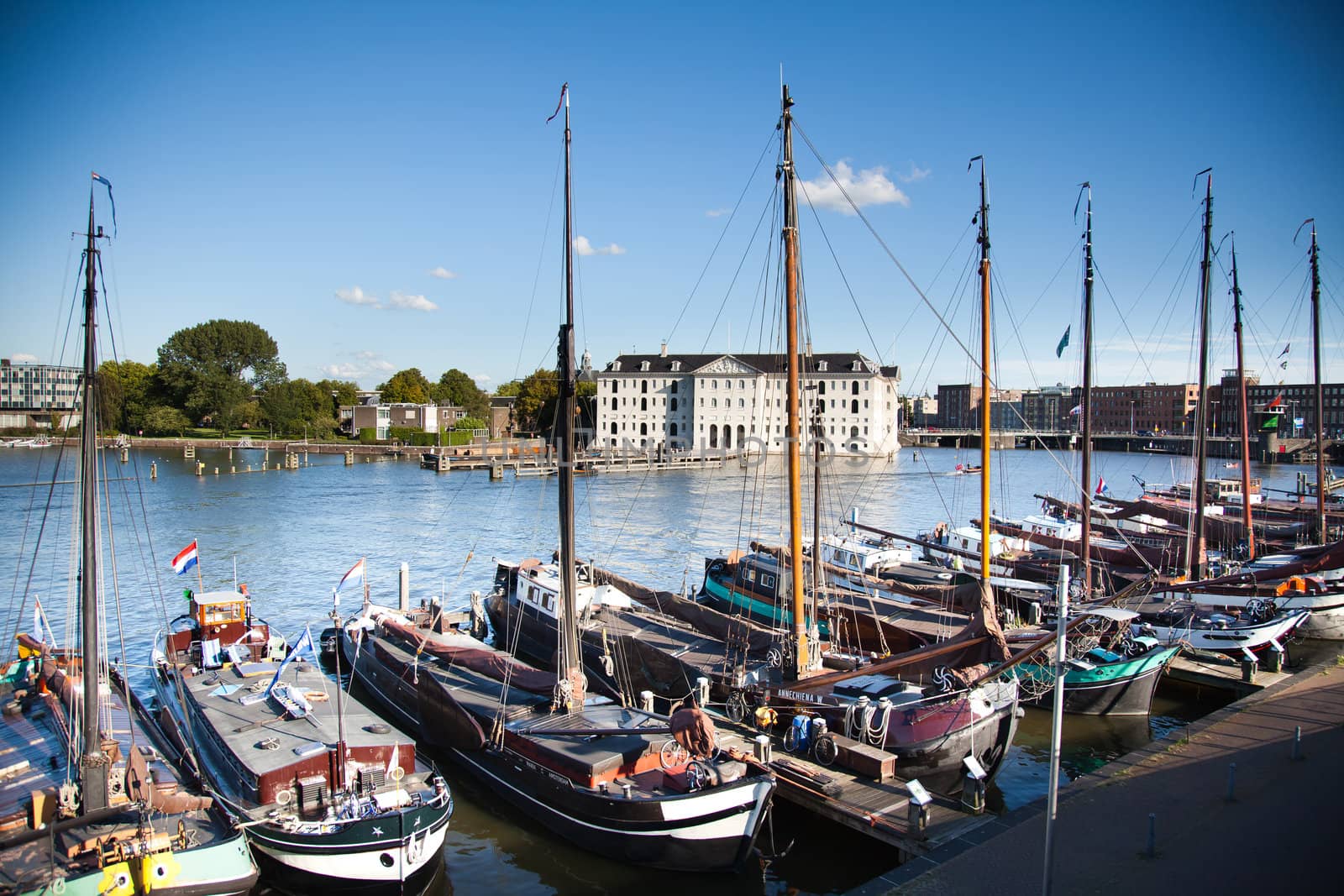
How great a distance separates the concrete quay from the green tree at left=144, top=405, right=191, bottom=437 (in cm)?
15429

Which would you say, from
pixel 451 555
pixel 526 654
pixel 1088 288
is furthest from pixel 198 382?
pixel 1088 288

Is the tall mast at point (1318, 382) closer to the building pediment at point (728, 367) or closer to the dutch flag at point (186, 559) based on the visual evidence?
the dutch flag at point (186, 559)

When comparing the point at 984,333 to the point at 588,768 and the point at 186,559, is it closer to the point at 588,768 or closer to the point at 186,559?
the point at 588,768

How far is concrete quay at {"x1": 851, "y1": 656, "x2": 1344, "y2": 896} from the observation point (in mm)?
12148

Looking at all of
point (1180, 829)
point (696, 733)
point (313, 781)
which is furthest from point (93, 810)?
point (1180, 829)

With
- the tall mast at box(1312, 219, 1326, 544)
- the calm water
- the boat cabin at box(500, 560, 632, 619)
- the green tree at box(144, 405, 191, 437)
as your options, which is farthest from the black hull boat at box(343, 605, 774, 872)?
the green tree at box(144, 405, 191, 437)

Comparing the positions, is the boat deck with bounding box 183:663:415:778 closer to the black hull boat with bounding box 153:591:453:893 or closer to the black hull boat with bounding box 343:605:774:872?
the black hull boat with bounding box 153:591:453:893

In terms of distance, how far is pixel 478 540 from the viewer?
181 ft

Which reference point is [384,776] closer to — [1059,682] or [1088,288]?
[1059,682]

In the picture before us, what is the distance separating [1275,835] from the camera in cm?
1331

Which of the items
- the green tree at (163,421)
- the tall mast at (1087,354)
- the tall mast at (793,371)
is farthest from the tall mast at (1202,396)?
the green tree at (163,421)

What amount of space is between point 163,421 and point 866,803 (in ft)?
501

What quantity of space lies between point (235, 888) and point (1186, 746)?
61.1 ft

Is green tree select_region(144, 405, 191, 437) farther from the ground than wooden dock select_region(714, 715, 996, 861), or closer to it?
farther from the ground
